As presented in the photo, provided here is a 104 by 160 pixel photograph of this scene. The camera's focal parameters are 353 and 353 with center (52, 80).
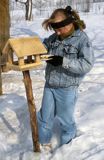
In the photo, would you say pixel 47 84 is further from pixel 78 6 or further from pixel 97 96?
pixel 78 6

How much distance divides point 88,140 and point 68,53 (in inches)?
40.8

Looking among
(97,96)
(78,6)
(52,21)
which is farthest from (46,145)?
(78,6)

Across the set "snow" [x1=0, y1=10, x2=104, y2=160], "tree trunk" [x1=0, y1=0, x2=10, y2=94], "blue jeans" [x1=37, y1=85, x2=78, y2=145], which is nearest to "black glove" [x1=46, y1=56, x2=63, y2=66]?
"blue jeans" [x1=37, y1=85, x2=78, y2=145]

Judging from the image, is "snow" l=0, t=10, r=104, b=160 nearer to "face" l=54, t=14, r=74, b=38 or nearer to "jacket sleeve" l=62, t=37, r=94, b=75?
"jacket sleeve" l=62, t=37, r=94, b=75

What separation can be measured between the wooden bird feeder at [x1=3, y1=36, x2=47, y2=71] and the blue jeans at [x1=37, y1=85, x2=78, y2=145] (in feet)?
1.50

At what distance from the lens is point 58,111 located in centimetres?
384

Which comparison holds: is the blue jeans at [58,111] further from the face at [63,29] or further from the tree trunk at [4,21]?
the tree trunk at [4,21]

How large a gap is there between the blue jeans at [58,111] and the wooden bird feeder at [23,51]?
0.46 m

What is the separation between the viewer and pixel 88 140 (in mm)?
3912

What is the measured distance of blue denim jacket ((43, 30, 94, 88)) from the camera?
3389mm

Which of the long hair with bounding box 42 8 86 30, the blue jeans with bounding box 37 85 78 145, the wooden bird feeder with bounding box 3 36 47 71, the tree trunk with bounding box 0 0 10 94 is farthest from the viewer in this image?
the tree trunk with bounding box 0 0 10 94

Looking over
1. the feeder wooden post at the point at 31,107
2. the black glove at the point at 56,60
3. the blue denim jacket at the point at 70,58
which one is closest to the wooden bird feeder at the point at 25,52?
the feeder wooden post at the point at 31,107

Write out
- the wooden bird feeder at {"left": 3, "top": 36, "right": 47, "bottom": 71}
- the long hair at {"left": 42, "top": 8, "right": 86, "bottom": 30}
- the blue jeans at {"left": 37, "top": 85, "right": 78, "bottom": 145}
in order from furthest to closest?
1. the blue jeans at {"left": 37, "top": 85, "right": 78, "bottom": 145}
2. the long hair at {"left": 42, "top": 8, "right": 86, "bottom": 30}
3. the wooden bird feeder at {"left": 3, "top": 36, "right": 47, "bottom": 71}

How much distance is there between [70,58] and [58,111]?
68 cm
